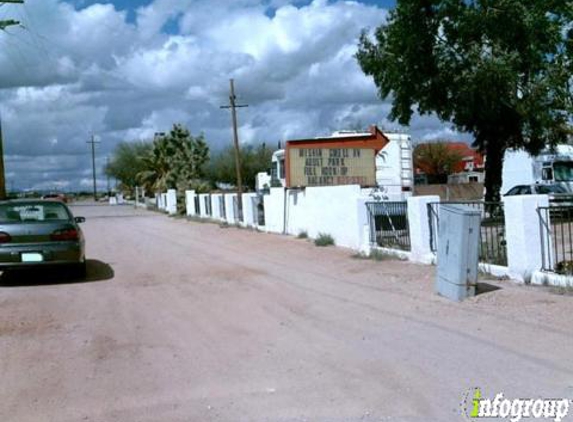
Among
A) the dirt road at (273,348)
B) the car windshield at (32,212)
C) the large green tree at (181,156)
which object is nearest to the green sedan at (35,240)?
the car windshield at (32,212)

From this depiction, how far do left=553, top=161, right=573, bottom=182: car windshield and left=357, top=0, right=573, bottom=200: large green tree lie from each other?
10467 millimetres

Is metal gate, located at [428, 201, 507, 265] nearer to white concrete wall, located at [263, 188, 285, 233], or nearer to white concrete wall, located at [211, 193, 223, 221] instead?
white concrete wall, located at [263, 188, 285, 233]

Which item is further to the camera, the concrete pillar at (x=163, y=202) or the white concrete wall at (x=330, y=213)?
the concrete pillar at (x=163, y=202)

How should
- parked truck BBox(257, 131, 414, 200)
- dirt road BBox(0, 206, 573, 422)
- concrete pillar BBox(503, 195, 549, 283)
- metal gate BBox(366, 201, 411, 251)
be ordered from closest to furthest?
dirt road BBox(0, 206, 573, 422)
concrete pillar BBox(503, 195, 549, 283)
metal gate BBox(366, 201, 411, 251)
parked truck BBox(257, 131, 414, 200)

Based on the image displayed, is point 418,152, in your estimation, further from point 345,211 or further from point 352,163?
point 345,211

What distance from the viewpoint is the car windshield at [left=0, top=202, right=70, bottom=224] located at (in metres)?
13.6

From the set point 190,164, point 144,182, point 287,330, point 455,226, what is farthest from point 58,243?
point 144,182

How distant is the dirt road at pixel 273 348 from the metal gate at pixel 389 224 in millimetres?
2351

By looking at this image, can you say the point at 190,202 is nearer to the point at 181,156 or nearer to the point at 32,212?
the point at 181,156

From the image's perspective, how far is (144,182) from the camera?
7269cm

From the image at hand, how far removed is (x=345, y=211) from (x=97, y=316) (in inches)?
404

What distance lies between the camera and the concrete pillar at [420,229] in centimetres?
1443

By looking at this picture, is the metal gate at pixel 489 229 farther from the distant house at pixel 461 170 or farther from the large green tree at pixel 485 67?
the distant house at pixel 461 170

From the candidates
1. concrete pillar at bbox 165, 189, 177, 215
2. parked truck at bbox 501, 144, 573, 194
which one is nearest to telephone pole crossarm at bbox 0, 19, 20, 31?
parked truck at bbox 501, 144, 573, 194
